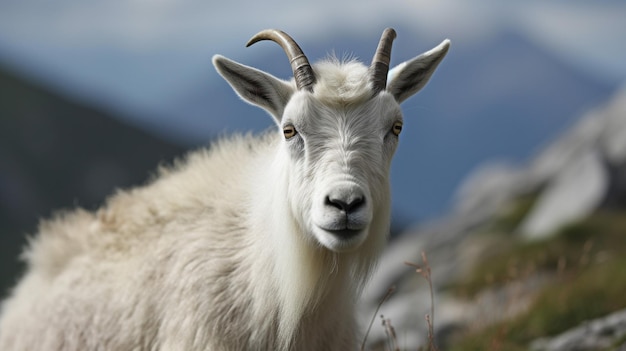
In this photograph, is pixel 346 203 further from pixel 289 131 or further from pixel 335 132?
pixel 289 131

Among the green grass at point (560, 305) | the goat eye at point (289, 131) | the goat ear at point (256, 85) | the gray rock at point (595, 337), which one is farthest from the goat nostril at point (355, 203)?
the gray rock at point (595, 337)

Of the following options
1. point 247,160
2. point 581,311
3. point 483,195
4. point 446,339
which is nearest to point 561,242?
point 446,339

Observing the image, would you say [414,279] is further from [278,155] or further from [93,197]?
[93,197]

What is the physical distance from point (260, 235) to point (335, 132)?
1241mm

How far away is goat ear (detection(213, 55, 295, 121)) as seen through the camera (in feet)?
21.6

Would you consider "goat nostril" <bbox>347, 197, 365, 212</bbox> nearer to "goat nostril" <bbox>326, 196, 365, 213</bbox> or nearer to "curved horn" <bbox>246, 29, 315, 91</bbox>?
"goat nostril" <bbox>326, 196, 365, 213</bbox>

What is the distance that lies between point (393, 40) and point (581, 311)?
4.96m

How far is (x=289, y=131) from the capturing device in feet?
21.0

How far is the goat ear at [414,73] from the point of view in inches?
271

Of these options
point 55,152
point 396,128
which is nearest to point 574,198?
point 396,128

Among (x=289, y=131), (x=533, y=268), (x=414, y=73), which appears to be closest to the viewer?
(x=289, y=131)

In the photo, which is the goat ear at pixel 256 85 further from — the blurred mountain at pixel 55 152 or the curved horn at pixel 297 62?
the blurred mountain at pixel 55 152

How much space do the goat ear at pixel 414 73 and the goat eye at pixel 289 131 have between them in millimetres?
1037

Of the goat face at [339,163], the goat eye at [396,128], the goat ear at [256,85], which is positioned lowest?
the goat face at [339,163]
